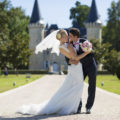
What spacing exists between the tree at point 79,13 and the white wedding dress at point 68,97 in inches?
2546

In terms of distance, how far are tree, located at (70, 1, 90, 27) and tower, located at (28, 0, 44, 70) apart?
8310 millimetres

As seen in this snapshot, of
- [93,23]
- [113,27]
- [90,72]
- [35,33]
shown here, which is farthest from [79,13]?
[90,72]

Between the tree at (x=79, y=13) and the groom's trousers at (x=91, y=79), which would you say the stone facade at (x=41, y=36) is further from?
the groom's trousers at (x=91, y=79)

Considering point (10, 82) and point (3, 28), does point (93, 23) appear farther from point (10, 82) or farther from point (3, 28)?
point (10, 82)

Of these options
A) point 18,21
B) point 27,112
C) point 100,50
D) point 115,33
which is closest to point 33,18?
point 18,21

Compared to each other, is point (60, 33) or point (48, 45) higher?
point (60, 33)

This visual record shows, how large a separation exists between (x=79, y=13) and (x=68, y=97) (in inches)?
2585

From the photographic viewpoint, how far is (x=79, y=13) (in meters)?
71.5

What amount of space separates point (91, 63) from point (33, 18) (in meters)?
61.9

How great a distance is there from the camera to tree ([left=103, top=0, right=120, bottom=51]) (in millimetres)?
65688

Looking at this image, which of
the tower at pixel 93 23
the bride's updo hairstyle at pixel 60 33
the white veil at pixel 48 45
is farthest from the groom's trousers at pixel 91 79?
the tower at pixel 93 23

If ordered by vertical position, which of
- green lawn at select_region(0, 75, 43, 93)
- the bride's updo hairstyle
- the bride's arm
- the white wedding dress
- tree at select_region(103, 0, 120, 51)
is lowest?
green lawn at select_region(0, 75, 43, 93)

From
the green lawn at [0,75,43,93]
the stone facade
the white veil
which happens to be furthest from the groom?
the stone facade

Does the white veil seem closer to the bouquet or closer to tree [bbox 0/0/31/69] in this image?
the bouquet
